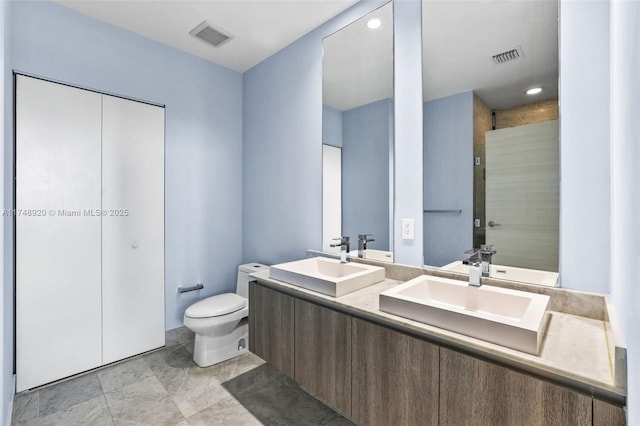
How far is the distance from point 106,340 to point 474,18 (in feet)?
10.5

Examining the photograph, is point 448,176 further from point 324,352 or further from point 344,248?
point 324,352

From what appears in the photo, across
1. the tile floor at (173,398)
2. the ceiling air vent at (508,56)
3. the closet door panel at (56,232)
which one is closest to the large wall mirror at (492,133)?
the ceiling air vent at (508,56)

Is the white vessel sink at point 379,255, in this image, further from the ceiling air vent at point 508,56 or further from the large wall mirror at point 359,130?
the ceiling air vent at point 508,56

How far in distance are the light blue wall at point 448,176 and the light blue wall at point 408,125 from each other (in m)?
0.05

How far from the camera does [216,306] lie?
2332mm

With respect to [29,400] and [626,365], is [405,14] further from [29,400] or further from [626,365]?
[29,400]

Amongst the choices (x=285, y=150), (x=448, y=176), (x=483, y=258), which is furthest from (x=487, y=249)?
(x=285, y=150)

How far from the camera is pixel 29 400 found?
187 centimetres

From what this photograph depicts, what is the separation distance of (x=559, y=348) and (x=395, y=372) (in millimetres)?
533

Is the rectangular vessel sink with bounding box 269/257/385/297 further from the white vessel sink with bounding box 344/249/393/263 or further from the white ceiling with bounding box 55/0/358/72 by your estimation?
the white ceiling with bounding box 55/0/358/72

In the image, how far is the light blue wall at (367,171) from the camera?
1.85 m

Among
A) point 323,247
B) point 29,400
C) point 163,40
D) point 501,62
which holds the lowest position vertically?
point 29,400

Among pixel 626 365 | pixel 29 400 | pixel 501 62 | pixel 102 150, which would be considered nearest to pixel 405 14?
pixel 501 62

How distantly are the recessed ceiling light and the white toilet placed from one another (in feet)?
7.27
